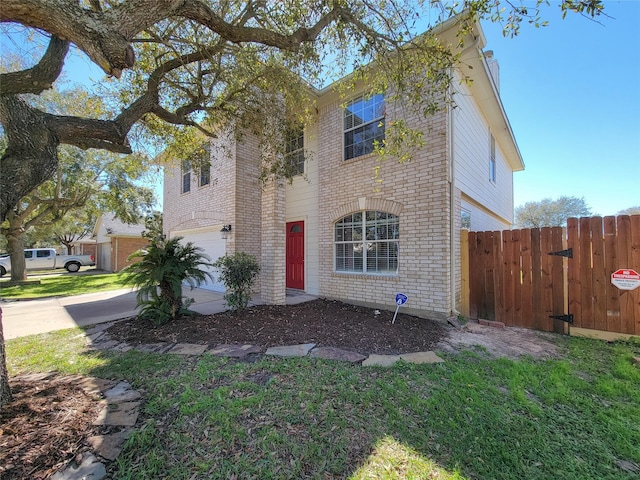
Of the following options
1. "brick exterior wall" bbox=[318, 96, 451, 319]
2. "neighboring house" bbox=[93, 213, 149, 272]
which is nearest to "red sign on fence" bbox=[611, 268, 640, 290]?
"brick exterior wall" bbox=[318, 96, 451, 319]

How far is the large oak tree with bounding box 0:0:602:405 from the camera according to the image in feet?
7.84

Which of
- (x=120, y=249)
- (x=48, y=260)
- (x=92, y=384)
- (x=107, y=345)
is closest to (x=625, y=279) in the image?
(x=92, y=384)

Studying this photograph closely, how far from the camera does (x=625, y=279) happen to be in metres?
4.32

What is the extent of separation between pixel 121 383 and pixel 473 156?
856 cm

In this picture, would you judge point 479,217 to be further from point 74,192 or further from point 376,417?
point 74,192

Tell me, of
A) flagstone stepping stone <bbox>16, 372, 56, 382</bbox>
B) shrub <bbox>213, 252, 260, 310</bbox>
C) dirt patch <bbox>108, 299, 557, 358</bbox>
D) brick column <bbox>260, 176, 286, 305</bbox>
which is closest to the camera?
flagstone stepping stone <bbox>16, 372, 56, 382</bbox>

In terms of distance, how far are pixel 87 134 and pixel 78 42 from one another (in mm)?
1232

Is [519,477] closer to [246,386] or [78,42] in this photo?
[246,386]

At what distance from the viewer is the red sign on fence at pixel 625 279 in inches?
167

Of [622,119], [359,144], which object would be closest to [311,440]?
[359,144]

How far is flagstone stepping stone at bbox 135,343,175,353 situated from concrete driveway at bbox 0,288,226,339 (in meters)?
1.90

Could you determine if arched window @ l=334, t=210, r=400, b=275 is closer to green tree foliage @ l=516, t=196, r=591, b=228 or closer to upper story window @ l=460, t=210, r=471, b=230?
upper story window @ l=460, t=210, r=471, b=230

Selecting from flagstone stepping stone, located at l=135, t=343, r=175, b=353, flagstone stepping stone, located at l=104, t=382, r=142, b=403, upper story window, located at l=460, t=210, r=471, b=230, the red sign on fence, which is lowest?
flagstone stepping stone, located at l=135, t=343, r=175, b=353

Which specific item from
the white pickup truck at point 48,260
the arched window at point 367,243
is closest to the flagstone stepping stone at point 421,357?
the arched window at point 367,243
